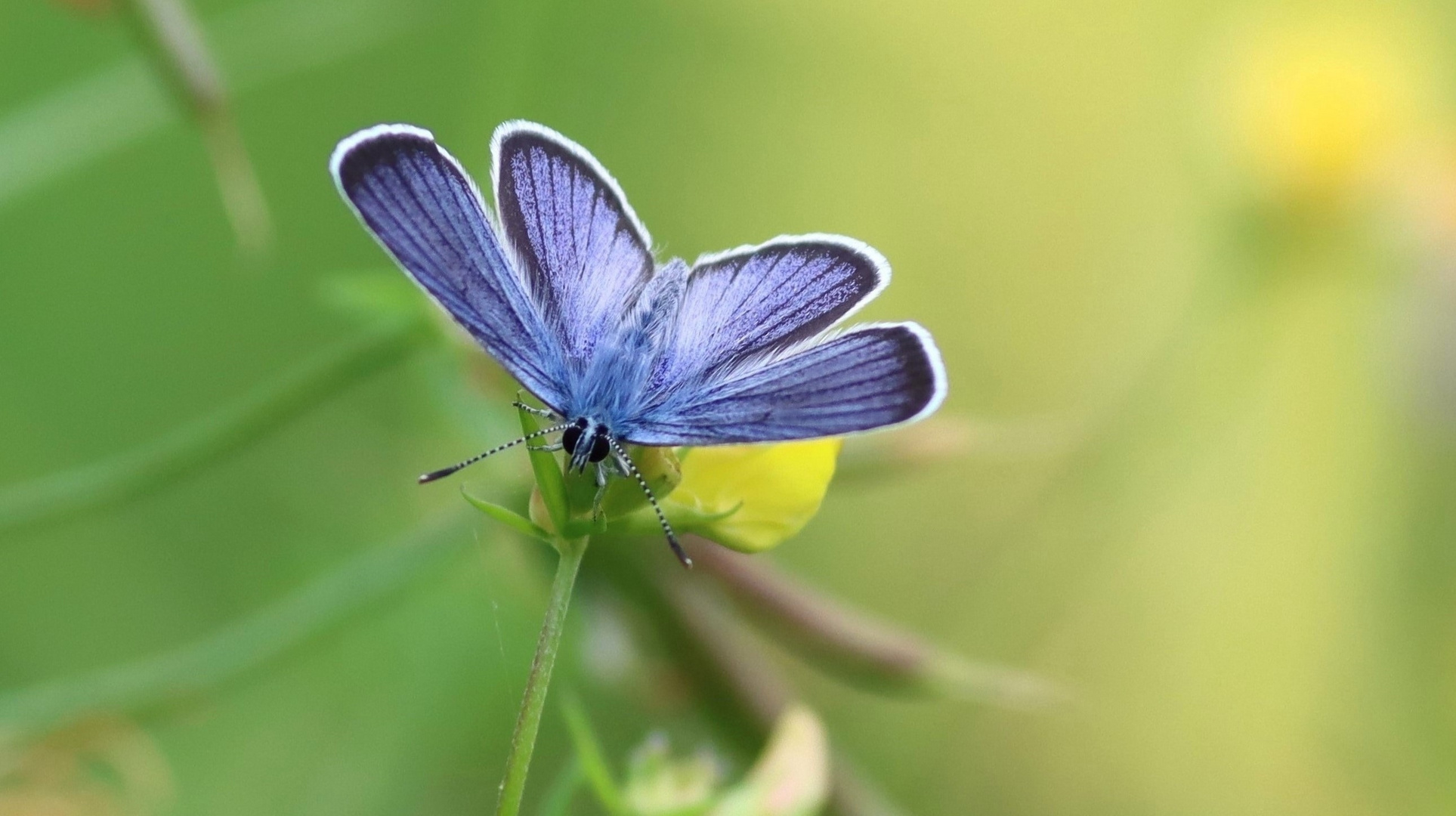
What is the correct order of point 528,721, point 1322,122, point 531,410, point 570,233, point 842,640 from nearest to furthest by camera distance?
point 528,721, point 531,410, point 570,233, point 842,640, point 1322,122

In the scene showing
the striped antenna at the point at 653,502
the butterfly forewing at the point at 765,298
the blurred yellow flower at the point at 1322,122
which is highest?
the butterfly forewing at the point at 765,298

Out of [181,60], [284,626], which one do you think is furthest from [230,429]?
[181,60]

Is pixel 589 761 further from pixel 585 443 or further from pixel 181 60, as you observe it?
pixel 181 60

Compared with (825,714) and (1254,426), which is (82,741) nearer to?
(825,714)

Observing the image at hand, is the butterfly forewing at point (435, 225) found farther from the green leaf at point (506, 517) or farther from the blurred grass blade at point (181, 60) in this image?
the blurred grass blade at point (181, 60)

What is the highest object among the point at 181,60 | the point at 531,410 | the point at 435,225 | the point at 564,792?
the point at 181,60

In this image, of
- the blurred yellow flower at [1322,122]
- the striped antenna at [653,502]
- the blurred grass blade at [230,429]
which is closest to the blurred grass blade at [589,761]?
the striped antenna at [653,502]
